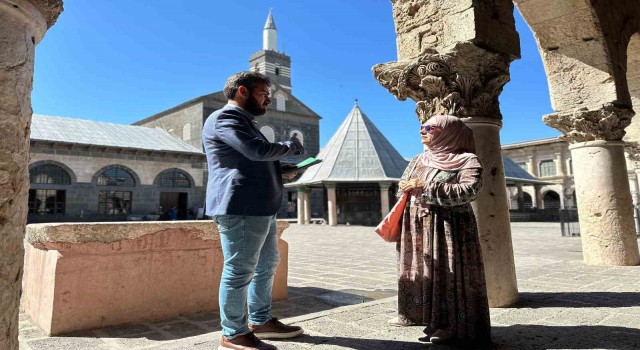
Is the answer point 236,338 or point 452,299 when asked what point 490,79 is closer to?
point 452,299

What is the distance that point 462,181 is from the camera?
96.7 inches

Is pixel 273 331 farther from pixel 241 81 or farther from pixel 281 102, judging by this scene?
pixel 281 102

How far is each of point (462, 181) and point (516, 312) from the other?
1.51 metres

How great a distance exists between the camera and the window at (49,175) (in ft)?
66.9

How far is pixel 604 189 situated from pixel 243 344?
550cm

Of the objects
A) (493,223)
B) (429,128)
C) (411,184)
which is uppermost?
(429,128)

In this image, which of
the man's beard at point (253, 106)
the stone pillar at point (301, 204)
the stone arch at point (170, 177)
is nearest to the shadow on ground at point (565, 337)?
the man's beard at point (253, 106)

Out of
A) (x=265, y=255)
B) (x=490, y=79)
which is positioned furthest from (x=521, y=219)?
(x=265, y=255)

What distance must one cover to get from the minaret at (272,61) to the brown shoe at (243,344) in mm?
44418

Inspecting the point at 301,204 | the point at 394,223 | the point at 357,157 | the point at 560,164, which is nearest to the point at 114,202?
the point at 301,204

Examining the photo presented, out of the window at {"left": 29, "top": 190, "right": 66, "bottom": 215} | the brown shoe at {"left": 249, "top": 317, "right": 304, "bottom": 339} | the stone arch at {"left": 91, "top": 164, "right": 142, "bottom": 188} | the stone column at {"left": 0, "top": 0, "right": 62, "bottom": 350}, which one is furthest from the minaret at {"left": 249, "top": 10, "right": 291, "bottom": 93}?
the stone column at {"left": 0, "top": 0, "right": 62, "bottom": 350}

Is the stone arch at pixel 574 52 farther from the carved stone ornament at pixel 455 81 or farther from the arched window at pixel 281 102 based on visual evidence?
the arched window at pixel 281 102

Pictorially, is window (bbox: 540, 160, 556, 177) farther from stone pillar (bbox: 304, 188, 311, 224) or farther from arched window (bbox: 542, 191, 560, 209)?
stone pillar (bbox: 304, 188, 311, 224)

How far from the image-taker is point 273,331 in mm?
2551
